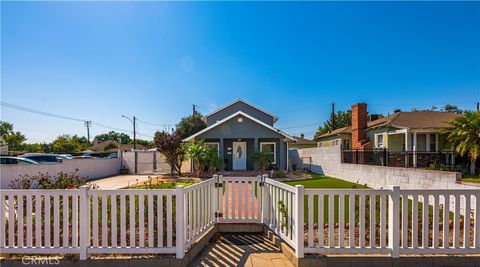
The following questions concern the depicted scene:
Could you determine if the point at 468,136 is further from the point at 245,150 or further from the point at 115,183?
the point at 115,183

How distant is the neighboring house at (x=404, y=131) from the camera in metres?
13.8

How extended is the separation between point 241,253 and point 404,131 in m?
13.9

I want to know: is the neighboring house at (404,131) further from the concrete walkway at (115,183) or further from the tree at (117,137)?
the tree at (117,137)

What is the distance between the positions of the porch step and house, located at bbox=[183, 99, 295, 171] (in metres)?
13.2

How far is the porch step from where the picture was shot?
3.50m

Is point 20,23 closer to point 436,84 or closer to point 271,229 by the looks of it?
point 271,229

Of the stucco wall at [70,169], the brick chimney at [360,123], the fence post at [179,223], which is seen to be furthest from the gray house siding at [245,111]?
the fence post at [179,223]

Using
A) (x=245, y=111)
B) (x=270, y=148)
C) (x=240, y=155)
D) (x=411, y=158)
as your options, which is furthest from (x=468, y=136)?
(x=245, y=111)

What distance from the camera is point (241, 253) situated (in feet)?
12.5

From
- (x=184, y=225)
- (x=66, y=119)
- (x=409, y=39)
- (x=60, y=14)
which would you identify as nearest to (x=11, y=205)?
(x=184, y=225)

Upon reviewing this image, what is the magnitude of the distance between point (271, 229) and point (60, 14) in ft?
29.1

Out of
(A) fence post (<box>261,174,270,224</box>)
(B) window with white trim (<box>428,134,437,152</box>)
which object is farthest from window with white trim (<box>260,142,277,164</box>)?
(A) fence post (<box>261,174,270,224</box>)

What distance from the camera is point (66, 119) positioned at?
39938mm

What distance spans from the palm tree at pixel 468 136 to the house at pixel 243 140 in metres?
9.64
